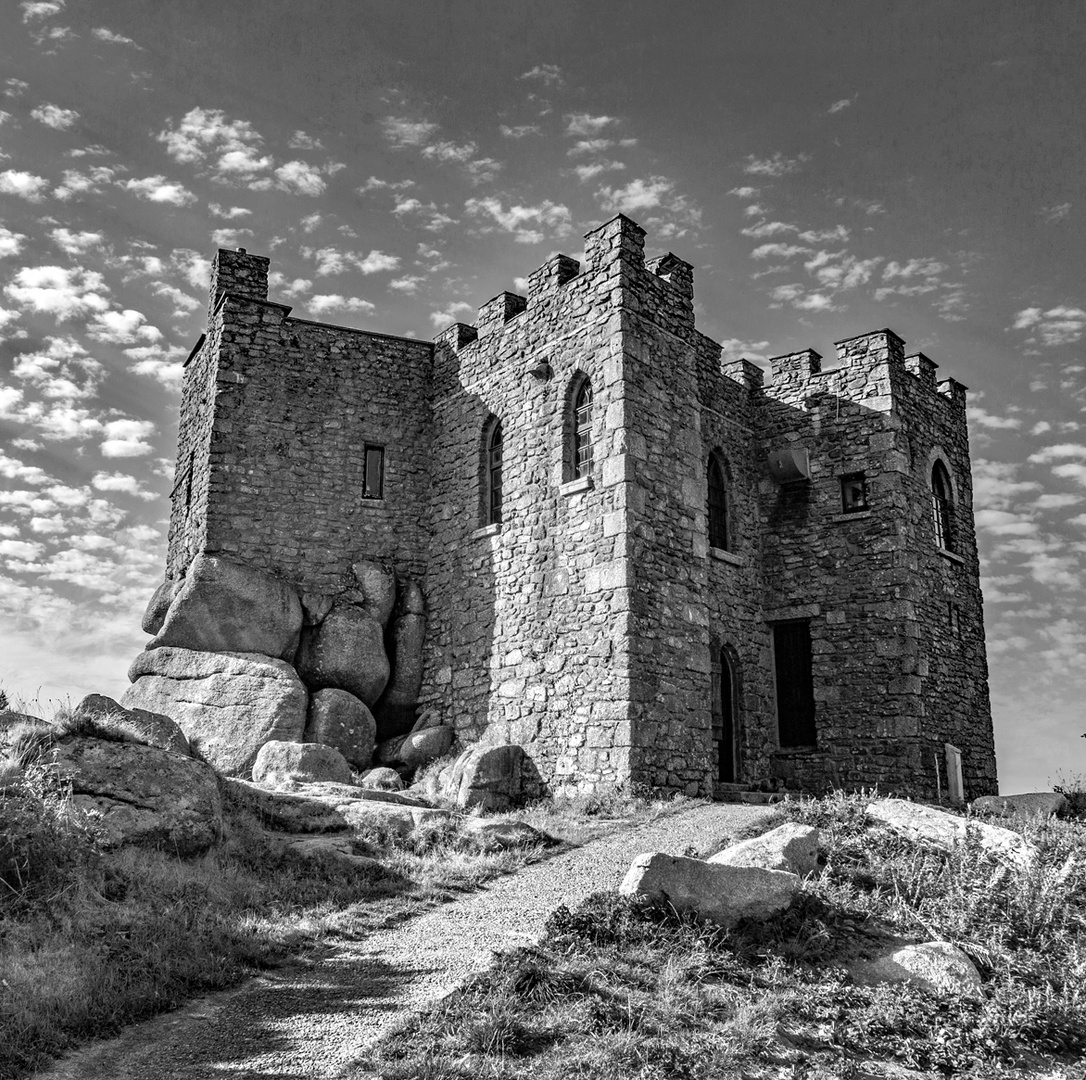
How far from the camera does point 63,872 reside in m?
8.51

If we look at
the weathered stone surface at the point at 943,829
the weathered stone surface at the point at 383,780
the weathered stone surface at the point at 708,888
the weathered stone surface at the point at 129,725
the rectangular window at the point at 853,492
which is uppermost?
the rectangular window at the point at 853,492

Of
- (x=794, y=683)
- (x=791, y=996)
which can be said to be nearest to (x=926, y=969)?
(x=791, y=996)

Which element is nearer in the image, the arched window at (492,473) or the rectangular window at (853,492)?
the arched window at (492,473)

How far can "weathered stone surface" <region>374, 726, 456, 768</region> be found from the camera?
1595cm

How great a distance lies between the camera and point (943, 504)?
19594mm

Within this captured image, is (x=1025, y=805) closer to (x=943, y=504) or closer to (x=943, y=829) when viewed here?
(x=943, y=829)

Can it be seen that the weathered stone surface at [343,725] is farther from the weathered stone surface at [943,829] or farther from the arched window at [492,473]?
the weathered stone surface at [943,829]

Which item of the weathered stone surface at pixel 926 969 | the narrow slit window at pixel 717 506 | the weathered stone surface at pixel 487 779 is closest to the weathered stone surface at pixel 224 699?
the weathered stone surface at pixel 487 779

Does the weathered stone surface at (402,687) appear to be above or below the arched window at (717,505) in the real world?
below

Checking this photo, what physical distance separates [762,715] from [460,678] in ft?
16.8

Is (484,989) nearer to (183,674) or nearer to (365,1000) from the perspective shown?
(365,1000)

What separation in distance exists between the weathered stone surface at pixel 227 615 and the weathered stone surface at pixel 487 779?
12.8ft

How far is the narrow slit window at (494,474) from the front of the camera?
16953 millimetres

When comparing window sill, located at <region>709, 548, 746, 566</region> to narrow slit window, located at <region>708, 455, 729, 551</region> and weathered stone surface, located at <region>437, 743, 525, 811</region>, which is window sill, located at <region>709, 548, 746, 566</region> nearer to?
narrow slit window, located at <region>708, 455, 729, 551</region>
